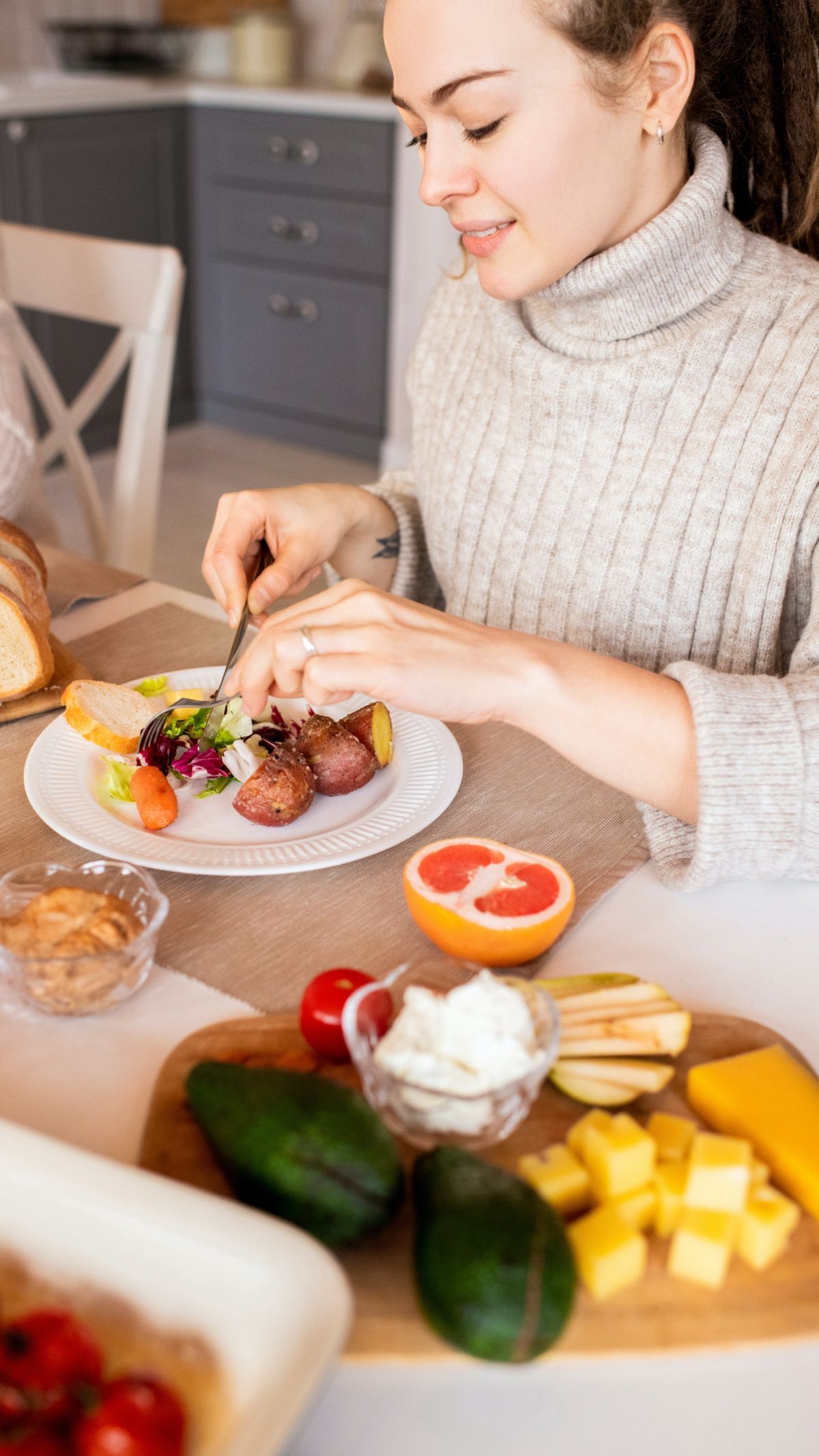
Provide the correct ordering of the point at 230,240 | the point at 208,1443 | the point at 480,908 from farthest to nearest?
the point at 230,240 < the point at 480,908 < the point at 208,1443

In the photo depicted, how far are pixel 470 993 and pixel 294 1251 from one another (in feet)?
0.59

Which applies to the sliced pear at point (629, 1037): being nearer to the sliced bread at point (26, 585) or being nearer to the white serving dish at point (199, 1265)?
the white serving dish at point (199, 1265)

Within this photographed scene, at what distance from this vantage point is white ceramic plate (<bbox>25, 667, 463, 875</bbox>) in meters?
0.91

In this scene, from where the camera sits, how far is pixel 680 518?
1221 millimetres

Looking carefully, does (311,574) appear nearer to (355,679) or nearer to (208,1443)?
(355,679)

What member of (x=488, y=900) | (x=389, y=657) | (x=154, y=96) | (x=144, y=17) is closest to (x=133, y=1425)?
(x=488, y=900)

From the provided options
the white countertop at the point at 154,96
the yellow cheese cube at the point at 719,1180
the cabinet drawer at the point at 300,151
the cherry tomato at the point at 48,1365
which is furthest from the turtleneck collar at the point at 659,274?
the cabinet drawer at the point at 300,151

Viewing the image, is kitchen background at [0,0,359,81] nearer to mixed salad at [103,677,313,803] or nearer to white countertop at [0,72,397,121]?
white countertop at [0,72,397,121]

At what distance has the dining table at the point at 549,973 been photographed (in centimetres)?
57

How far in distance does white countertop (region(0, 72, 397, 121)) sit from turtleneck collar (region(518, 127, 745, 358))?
281 centimetres

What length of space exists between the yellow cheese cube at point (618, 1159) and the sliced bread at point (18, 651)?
2.34ft

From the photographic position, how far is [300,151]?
160 inches

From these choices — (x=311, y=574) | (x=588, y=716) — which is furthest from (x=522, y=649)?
(x=311, y=574)

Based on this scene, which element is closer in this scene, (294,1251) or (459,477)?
(294,1251)
